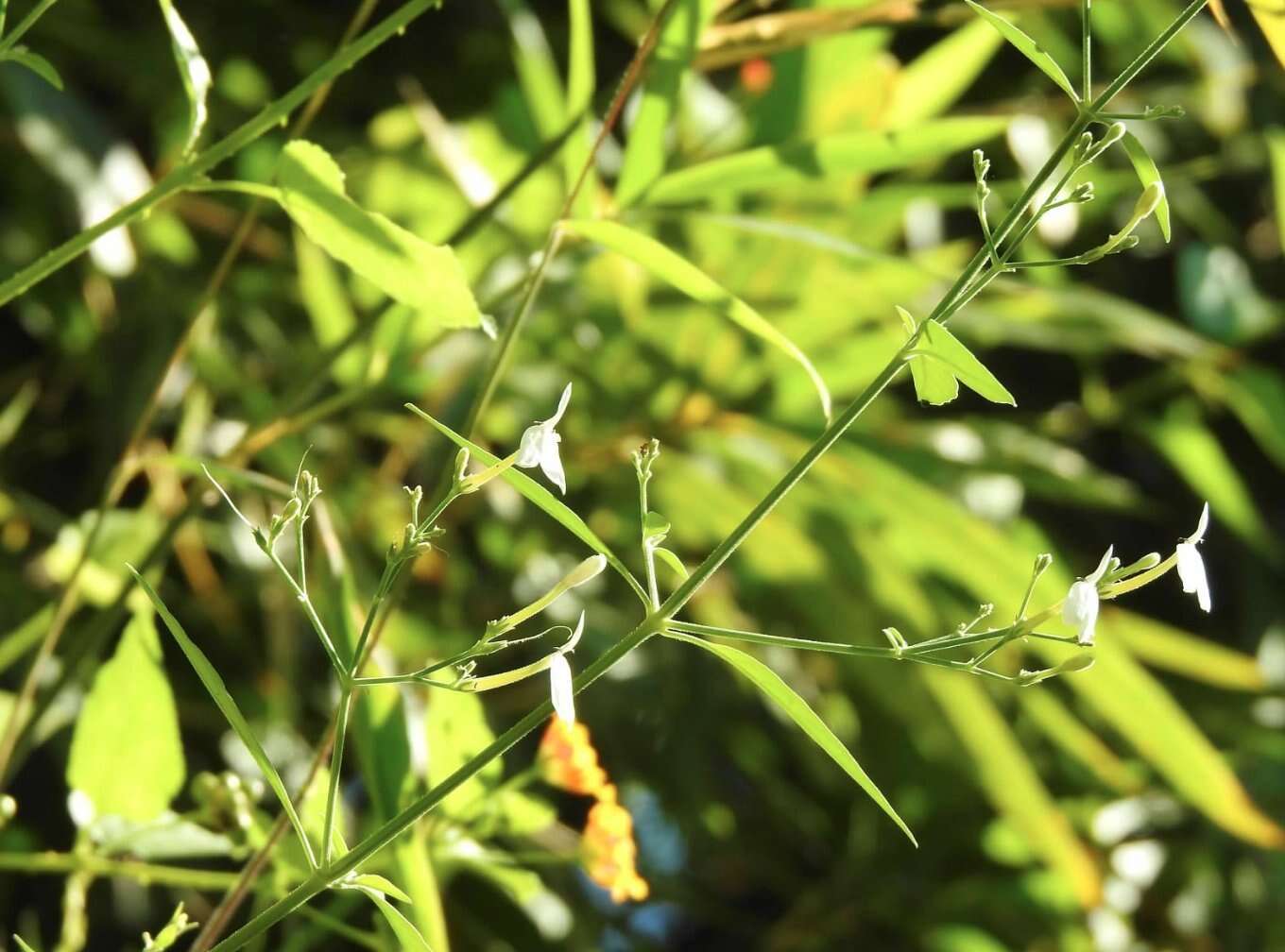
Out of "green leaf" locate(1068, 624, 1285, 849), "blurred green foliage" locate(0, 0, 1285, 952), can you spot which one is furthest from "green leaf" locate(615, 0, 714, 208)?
"green leaf" locate(1068, 624, 1285, 849)

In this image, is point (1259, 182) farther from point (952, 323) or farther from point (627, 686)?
point (627, 686)

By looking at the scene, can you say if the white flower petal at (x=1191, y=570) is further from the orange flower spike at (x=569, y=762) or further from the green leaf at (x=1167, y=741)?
the green leaf at (x=1167, y=741)

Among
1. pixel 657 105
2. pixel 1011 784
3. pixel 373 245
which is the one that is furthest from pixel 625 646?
pixel 1011 784

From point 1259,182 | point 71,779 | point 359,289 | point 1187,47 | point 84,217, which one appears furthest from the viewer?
point 1259,182

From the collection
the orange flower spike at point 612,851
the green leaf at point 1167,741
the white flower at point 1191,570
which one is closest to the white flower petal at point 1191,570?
the white flower at point 1191,570

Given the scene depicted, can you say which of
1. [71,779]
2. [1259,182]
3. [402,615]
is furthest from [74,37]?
[1259,182]
